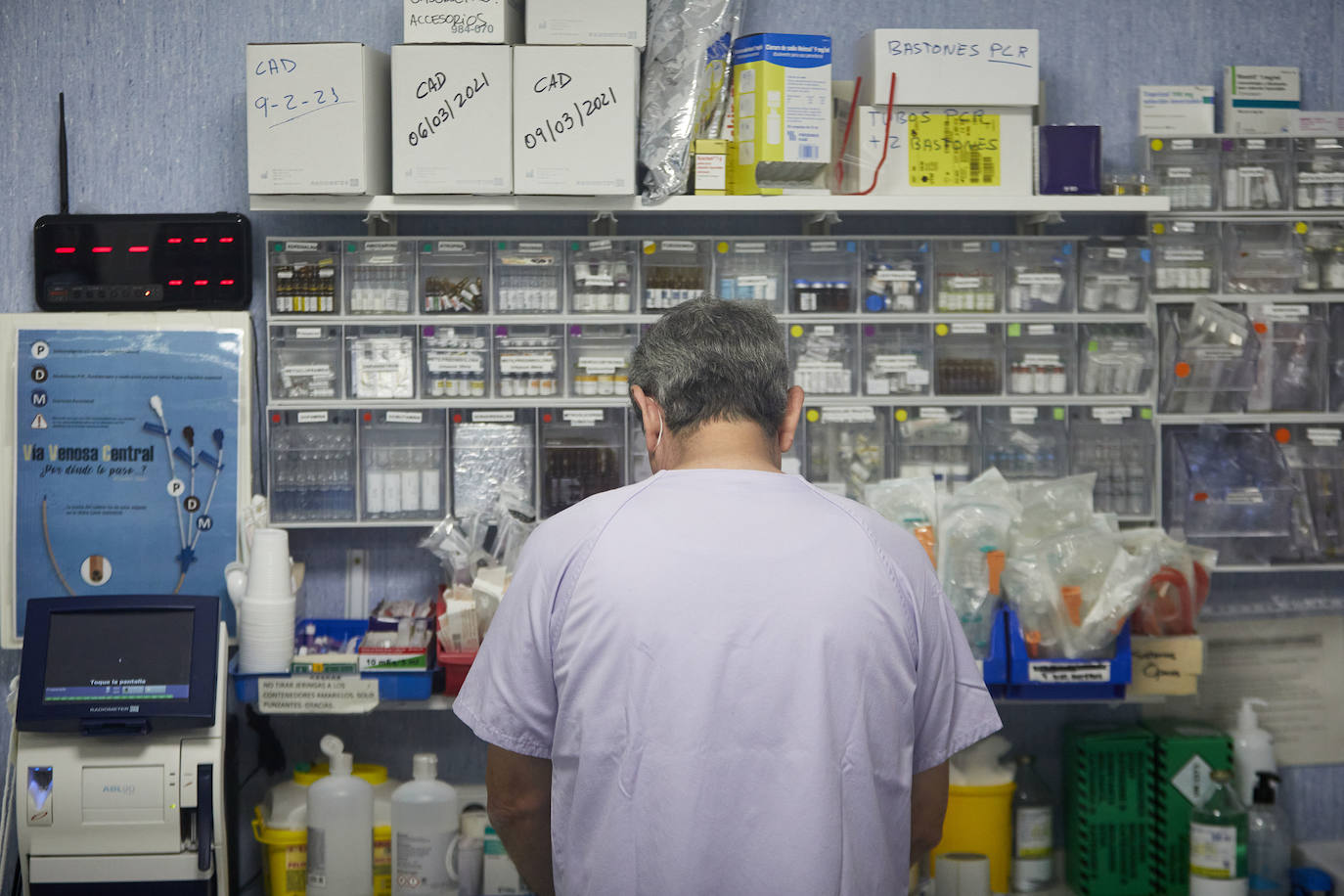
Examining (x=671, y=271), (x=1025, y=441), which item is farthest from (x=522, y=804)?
(x=1025, y=441)

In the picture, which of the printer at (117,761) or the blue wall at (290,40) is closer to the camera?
the printer at (117,761)

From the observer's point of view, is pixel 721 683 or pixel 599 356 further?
pixel 599 356

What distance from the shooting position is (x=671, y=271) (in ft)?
10.6

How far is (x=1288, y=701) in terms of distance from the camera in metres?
3.54

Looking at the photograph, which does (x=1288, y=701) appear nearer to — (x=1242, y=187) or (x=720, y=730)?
(x=1242, y=187)

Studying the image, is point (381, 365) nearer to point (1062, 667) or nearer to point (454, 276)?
point (454, 276)

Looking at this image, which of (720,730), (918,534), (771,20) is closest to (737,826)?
(720,730)

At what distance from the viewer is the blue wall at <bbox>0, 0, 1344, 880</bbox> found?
11.1 feet

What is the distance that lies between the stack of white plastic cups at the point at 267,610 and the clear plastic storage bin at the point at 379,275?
2.19ft

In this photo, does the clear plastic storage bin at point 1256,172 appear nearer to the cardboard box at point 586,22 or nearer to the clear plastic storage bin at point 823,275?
the clear plastic storage bin at point 823,275

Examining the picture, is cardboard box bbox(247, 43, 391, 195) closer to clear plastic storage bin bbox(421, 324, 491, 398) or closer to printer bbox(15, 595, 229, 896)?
clear plastic storage bin bbox(421, 324, 491, 398)

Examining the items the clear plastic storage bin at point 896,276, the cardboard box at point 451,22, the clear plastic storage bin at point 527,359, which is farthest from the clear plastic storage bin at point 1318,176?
the cardboard box at point 451,22

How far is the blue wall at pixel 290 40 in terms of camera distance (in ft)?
11.1

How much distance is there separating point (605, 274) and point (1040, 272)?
3.96 feet
